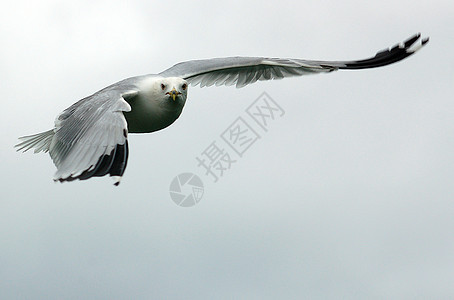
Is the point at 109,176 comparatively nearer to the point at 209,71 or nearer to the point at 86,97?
A: the point at 86,97

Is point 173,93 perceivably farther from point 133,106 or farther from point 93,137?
point 93,137

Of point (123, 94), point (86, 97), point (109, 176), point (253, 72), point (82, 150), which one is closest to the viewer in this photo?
point (109, 176)

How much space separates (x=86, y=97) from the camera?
28.6ft

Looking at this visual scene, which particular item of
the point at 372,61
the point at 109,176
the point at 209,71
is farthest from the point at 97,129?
the point at 372,61

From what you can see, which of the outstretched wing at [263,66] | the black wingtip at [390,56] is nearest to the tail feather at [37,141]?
A: the outstretched wing at [263,66]

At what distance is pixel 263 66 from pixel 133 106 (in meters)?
2.73

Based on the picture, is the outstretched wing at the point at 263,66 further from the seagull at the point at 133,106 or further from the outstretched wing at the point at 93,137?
the outstretched wing at the point at 93,137

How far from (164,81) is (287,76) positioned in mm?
2522

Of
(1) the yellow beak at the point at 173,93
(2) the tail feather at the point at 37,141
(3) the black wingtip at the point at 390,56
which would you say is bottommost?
(3) the black wingtip at the point at 390,56

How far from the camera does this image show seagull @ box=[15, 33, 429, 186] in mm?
6895

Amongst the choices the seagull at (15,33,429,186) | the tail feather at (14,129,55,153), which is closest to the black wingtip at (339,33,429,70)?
the seagull at (15,33,429,186)

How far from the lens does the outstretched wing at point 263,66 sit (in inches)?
399

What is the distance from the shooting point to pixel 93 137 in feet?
23.7

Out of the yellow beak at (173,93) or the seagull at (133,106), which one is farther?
the yellow beak at (173,93)
